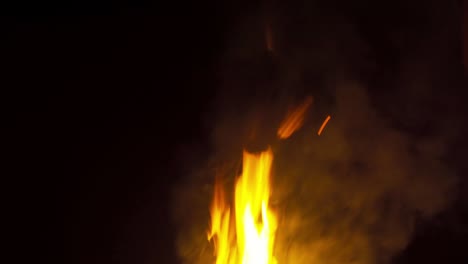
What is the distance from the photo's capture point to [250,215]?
2441 millimetres

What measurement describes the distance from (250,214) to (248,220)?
0.08ft

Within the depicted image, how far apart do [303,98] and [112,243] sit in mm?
980

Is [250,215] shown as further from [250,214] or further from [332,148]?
[332,148]

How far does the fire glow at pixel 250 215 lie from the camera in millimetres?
2426

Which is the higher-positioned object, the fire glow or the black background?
the black background

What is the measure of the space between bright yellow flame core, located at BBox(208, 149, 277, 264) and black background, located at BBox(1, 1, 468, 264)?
19 centimetres

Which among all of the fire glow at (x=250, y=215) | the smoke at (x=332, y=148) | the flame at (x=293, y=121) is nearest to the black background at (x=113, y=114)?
the smoke at (x=332, y=148)

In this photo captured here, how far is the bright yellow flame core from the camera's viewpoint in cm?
242

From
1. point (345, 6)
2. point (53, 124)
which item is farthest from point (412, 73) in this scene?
point (53, 124)

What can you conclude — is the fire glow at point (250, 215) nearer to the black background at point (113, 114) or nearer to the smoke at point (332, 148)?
the smoke at point (332, 148)

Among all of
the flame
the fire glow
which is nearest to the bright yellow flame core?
the fire glow

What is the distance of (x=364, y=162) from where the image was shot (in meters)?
2.57

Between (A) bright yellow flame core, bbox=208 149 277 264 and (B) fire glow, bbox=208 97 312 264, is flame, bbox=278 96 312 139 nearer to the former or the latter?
(B) fire glow, bbox=208 97 312 264

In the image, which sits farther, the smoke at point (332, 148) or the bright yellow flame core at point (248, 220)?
the smoke at point (332, 148)
